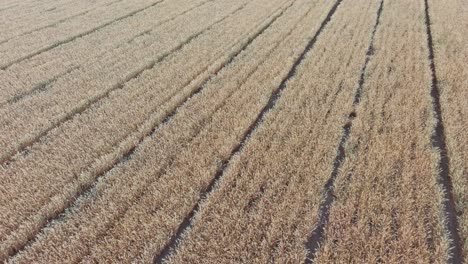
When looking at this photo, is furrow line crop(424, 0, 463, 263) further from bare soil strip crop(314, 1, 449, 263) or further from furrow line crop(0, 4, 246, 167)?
furrow line crop(0, 4, 246, 167)

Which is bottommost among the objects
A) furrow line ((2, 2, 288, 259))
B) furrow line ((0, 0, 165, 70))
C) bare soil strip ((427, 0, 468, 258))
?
furrow line ((2, 2, 288, 259))

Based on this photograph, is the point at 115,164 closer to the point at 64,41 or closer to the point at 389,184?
the point at 389,184

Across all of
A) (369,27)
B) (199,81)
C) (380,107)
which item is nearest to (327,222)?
(380,107)

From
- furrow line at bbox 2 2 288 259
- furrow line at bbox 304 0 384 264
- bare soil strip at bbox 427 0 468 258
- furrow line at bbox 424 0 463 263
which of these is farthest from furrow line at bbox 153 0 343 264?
bare soil strip at bbox 427 0 468 258

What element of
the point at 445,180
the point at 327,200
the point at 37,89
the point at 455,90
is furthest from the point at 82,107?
the point at 455,90

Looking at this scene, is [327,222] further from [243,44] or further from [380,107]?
[243,44]

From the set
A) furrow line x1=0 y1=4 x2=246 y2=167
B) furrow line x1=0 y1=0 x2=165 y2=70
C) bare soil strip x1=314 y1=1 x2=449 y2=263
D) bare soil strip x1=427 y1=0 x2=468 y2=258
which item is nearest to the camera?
bare soil strip x1=314 y1=1 x2=449 y2=263
